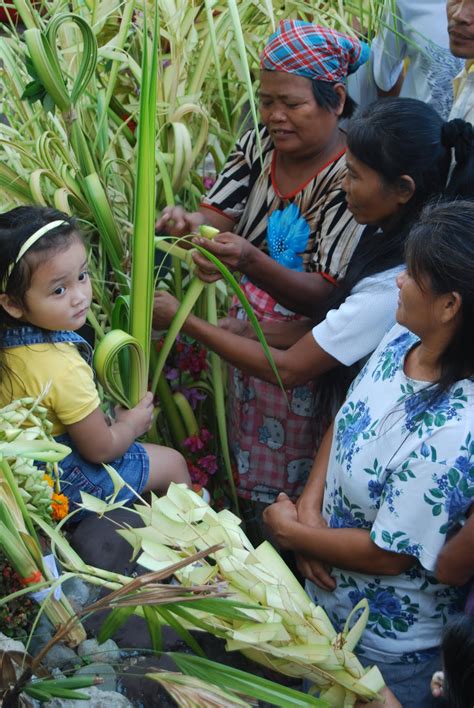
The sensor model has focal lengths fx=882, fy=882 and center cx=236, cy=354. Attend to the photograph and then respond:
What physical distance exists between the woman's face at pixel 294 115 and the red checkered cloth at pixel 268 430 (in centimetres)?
40

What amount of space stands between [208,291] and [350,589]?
1.03 metres

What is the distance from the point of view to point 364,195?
1823mm

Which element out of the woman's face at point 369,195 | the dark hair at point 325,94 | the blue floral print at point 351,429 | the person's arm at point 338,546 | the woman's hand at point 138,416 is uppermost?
the dark hair at point 325,94

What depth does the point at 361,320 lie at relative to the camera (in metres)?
1.84

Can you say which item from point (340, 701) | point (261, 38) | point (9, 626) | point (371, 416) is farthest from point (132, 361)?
point (261, 38)

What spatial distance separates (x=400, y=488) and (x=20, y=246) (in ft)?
2.69

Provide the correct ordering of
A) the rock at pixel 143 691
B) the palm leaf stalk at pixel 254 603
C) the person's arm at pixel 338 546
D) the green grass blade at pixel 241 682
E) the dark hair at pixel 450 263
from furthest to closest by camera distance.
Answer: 1. the person's arm at pixel 338 546
2. the dark hair at pixel 450 263
3. the rock at pixel 143 691
4. the palm leaf stalk at pixel 254 603
5. the green grass blade at pixel 241 682

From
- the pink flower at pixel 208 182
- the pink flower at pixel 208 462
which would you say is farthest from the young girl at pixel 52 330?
the pink flower at pixel 208 182

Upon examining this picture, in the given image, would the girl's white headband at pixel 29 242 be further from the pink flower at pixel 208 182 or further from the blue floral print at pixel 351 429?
the pink flower at pixel 208 182

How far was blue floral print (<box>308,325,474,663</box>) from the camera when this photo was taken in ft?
4.68

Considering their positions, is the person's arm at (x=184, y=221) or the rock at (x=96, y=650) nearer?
the rock at (x=96, y=650)

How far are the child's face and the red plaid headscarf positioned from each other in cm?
74

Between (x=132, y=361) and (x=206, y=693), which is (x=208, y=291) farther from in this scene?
(x=206, y=693)

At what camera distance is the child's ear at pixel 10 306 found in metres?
1.67
